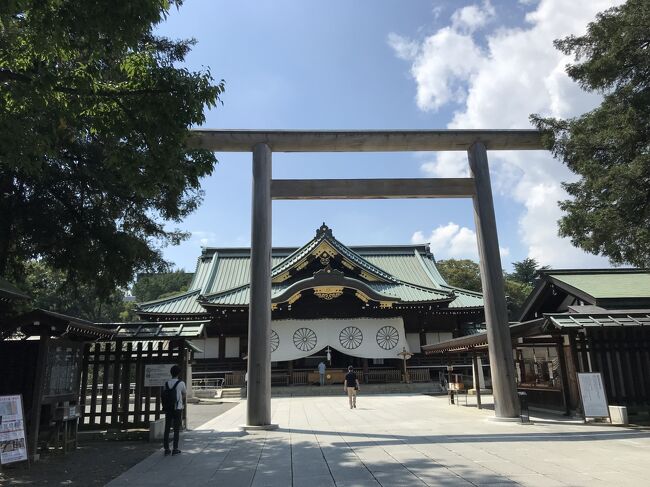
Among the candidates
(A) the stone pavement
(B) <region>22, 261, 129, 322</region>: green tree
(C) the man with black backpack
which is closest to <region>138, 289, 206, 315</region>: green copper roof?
(B) <region>22, 261, 129, 322</region>: green tree

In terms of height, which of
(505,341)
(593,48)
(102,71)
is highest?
(593,48)

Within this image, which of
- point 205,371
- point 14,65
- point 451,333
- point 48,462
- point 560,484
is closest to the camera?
point 560,484

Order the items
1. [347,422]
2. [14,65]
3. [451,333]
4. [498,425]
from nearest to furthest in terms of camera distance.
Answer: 1. [14,65]
2. [498,425]
3. [347,422]
4. [451,333]

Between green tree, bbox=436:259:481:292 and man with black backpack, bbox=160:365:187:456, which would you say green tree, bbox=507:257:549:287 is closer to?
green tree, bbox=436:259:481:292

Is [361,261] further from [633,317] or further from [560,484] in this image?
[560,484]

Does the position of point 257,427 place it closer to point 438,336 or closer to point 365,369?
point 365,369

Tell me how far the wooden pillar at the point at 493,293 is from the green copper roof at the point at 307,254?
11.6 m

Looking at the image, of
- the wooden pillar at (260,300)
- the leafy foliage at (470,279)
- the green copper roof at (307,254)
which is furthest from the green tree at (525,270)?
the wooden pillar at (260,300)

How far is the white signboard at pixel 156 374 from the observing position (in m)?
Answer: 10.3

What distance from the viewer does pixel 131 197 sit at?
33.9 ft

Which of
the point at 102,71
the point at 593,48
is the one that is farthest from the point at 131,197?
the point at 593,48

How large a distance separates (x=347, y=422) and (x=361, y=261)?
1459 centimetres

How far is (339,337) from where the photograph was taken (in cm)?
2348

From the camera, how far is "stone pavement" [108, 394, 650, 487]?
5.81m
